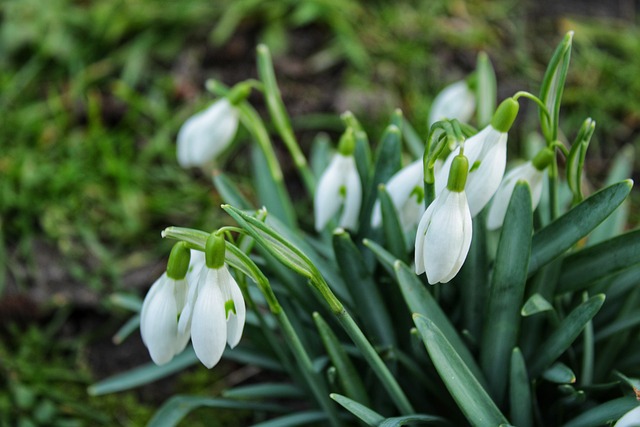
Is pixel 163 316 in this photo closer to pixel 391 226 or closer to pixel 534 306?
pixel 391 226

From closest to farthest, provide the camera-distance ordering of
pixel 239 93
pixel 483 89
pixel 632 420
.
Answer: pixel 632 420
pixel 239 93
pixel 483 89

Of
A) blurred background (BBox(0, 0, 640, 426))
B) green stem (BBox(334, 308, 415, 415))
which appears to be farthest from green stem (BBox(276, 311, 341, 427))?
blurred background (BBox(0, 0, 640, 426))

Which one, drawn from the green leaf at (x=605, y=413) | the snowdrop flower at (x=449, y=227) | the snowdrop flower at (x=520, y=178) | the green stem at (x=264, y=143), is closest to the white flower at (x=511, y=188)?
the snowdrop flower at (x=520, y=178)

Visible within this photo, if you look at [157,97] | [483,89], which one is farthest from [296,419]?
[157,97]

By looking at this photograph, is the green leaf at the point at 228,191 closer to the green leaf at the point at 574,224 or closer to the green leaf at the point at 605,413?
the green leaf at the point at 574,224

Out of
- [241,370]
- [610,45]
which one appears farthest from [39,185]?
[610,45]

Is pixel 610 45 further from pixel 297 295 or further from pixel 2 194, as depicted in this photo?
pixel 2 194
